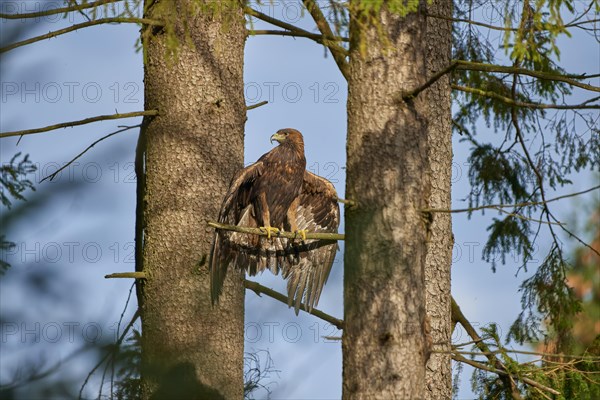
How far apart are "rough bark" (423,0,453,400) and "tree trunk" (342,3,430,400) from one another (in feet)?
6.21

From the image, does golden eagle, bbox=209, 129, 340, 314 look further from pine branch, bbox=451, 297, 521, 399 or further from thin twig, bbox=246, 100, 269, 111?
pine branch, bbox=451, 297, 521, 399

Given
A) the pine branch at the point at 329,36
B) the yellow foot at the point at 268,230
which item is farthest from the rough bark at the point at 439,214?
the yellow foot at the point at 268,230

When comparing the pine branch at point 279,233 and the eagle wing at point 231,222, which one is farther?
the eagle wing at point 231,222

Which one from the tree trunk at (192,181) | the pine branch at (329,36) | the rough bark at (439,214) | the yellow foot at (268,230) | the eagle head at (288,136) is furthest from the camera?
Result: the eagle head at (288,136)

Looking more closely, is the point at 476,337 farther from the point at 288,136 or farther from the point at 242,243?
the point at 288,136

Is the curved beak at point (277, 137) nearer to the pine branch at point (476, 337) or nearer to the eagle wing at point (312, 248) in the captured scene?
the eagle wing at point (312, 248)

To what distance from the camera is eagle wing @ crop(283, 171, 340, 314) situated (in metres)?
6.29

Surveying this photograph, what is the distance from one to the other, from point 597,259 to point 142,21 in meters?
5.51

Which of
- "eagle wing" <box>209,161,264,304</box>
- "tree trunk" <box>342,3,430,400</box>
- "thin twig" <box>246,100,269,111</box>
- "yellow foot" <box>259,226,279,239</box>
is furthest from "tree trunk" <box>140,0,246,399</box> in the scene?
"tree trunk" <box>342,3,430,400</box>

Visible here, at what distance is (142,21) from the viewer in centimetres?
546

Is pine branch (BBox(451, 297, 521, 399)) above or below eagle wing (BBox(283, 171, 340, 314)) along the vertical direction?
below

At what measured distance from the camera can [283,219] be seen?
685 cm

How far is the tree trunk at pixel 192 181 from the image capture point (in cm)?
557

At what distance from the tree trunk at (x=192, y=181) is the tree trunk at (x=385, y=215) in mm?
1678
